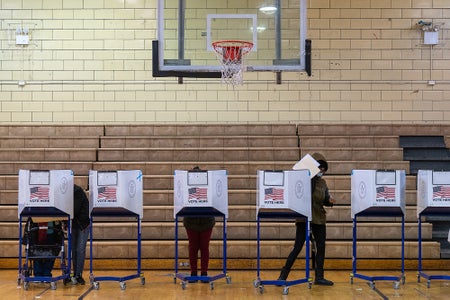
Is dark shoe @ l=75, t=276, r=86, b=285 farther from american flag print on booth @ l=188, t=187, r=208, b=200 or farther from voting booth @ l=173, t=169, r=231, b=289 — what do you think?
american flag print on booth @ l=188, t=187, r=208, b=200

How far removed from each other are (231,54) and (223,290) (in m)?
3.80

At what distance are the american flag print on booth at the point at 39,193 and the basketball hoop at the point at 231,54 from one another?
3.48m

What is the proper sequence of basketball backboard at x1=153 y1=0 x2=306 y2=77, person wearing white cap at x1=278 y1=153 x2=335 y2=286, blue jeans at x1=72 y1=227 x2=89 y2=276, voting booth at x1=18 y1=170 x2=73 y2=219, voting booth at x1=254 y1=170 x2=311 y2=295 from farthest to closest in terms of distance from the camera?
basketball backboard at x1=153 y1=0 x2=306 y2=77, blue jeans at x1=72 y1=227 x2=89 y2=276, person wearing white cap at x1=278 y1=153 x2=335 y2=286, voting booth at x1=18 y1=170 x2=73 y2=219, voting booth at x1=254 y1=170 x2=311 y2=295

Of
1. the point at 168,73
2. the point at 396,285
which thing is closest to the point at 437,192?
the point at 396,285

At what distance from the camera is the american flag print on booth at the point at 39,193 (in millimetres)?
8469

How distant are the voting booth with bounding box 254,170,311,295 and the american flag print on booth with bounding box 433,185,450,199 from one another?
4.87 feet

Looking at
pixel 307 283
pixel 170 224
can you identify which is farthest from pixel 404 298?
pixel 170 224

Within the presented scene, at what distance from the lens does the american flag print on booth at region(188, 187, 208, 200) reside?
8531 mm

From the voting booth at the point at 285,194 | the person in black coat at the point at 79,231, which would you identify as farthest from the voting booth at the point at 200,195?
the person in black coat at the point at 79,231

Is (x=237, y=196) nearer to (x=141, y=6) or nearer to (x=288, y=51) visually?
(x=288, y=51)

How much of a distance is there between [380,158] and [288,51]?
94.6 inches

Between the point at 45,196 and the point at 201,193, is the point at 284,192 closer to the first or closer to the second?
the point at 201,193

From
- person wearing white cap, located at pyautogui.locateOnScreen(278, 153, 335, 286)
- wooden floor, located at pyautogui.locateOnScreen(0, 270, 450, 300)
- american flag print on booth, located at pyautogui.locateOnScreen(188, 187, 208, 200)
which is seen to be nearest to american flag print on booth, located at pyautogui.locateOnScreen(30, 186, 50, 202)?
wooden floor, located at pyautogui.locateOnScreen(0, 270, 450, 300)

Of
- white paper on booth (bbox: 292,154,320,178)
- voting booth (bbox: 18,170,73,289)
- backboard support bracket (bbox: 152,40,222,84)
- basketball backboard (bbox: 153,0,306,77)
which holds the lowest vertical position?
voting booth (bbox: 18,170,73,289)
